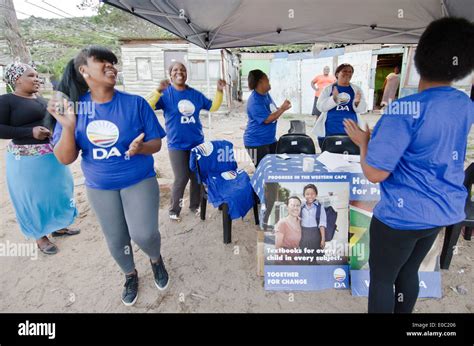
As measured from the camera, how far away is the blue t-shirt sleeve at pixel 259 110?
350cm

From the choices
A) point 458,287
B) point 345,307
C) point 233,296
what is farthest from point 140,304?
point 458,287

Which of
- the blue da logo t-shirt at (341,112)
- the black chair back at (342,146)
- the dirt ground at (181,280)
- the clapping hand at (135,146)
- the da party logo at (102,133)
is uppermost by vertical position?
the blue da logo t-shirt at (341,112)

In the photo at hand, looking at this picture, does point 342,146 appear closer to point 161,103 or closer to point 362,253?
point 362,253

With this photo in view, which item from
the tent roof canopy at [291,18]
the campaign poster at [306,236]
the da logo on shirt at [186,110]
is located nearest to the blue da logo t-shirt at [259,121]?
the da logo on shirt at [186,110]

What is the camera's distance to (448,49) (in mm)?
1150

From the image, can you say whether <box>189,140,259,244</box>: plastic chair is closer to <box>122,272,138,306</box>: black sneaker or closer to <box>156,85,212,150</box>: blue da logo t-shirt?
<box>156,85,212,150</box>: blue da logo t-shirt

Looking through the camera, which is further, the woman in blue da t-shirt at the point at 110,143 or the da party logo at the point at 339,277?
the da party logo at the point at 339,277

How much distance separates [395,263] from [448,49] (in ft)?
3.35

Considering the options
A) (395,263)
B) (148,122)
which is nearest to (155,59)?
(148,122)

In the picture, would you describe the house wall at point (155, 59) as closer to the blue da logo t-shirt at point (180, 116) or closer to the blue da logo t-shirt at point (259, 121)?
the blue da logo t-shirt at point (259, 121)

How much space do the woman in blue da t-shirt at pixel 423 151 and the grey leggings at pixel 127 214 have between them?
1.42 metres

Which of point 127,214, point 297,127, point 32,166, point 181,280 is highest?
point 297,127

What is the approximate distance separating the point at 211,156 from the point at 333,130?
163cm
